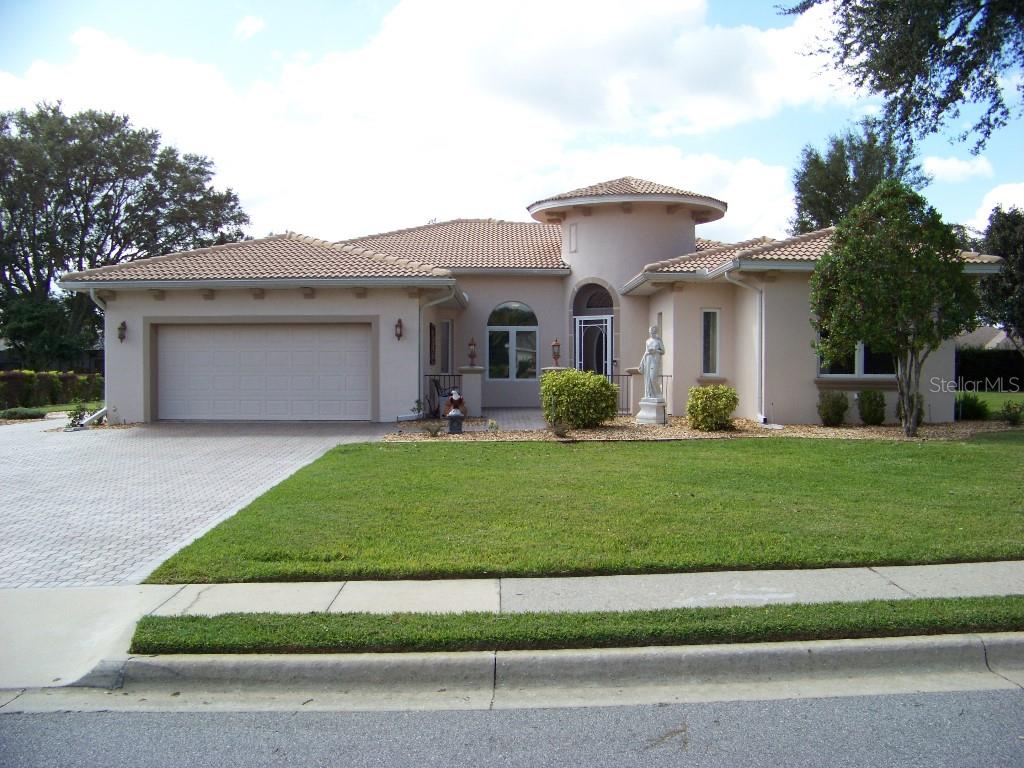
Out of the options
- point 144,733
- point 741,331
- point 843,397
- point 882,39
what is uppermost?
point 882,39

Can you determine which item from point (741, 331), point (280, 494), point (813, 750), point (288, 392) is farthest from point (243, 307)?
point (813, 750)

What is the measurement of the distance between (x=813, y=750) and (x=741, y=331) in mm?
14629

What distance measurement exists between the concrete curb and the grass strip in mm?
86

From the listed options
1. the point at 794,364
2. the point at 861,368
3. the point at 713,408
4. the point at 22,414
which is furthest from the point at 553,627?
the point at 22,414

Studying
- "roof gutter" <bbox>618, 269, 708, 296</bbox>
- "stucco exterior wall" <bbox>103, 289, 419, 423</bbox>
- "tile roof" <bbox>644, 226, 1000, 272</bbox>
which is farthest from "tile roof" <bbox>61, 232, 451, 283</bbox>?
"tile roof" <bbox>644, 226, 1000, 272</bbox>

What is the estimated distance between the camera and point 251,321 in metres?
18.0

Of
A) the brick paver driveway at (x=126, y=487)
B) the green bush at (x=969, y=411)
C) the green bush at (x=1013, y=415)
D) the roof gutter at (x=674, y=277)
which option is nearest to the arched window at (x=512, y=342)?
the roof gutter at (x=674, y=277)

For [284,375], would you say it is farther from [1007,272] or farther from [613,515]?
[1007,272]

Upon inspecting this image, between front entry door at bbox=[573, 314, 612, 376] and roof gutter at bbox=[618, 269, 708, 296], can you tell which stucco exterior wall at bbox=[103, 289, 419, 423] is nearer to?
roof gutter at bbox=[618, 269, 708, 296]

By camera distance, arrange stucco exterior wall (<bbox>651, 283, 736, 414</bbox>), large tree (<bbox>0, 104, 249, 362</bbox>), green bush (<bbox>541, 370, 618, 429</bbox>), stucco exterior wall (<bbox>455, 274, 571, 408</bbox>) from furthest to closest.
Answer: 1. large tree (<bbox>0, 104, 249, 362</bbox>)
2. stucco exterior wall (<bbox>455, 274, 571, 408</bbox>)
3. stucco exterior wall (<bbox>651, 283, 736, 414</bbox>)
4. green bush (<bbox>541, 370, 618, 429</bbox>)

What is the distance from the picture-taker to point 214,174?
46344 millimetres

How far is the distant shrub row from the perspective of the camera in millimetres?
27656

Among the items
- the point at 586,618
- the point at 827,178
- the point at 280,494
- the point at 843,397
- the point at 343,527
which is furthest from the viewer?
the point at 827,178

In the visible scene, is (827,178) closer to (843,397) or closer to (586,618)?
(843,397)
